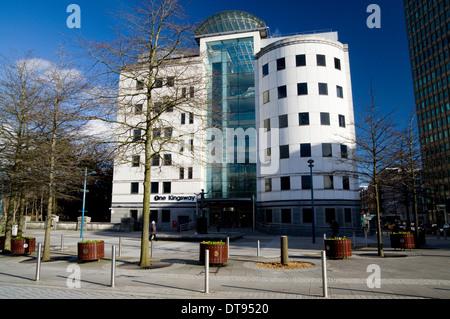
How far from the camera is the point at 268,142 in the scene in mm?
39062

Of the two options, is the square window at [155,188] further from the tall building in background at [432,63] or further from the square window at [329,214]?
the tall building in background at [432,63]

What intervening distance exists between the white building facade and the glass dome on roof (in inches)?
5.3

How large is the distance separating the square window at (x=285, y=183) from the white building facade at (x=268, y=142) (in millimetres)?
119

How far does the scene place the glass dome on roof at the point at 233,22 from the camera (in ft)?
150

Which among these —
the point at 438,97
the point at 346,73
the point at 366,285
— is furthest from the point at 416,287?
the point at 438,97

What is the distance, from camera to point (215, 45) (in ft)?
151

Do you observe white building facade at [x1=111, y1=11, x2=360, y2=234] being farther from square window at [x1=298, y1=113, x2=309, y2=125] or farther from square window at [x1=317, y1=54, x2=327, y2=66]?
square window at [x1=298, y1=113, x2=309, y2=125]

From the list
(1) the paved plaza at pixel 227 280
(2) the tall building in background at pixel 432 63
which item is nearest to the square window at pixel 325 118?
(1) the paved plaza at pixel 227 280

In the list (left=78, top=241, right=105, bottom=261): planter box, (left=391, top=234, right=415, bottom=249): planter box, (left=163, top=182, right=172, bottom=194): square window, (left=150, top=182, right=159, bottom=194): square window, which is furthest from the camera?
→ (left=150, top=182, right=159, bottom=194): square window

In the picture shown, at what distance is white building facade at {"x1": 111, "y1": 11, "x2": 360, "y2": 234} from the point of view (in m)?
36.2

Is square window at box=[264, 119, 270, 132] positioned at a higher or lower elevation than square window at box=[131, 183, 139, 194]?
higher

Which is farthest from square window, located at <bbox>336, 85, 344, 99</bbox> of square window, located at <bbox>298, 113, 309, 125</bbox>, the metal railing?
the metal railing
